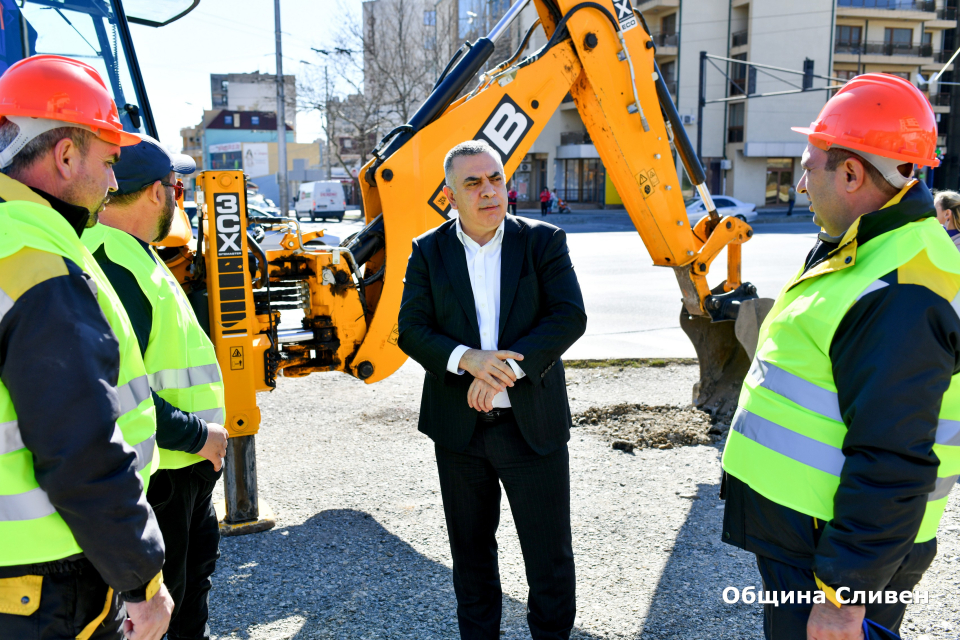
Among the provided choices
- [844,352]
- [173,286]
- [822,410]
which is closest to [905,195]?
[844,352]

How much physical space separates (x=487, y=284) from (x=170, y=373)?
1.18 metres

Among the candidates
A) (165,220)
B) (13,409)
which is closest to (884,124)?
(13,409)

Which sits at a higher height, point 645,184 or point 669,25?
point 669,25

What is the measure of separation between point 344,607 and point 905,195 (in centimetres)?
279

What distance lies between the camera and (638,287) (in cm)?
1303

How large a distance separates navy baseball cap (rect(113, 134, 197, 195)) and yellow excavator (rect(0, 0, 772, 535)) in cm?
96

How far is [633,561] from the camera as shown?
3803 mm

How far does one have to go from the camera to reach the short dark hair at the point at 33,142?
167cm

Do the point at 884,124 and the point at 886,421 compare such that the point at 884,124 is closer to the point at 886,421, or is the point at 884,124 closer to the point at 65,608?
the point at 886,421

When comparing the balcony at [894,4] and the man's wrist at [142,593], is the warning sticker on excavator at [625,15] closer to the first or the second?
the man's wrist at [142,593]

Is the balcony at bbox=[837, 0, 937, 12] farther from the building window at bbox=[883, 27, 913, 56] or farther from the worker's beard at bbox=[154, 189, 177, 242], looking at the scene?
the worker's beard at bbox=[154, 189, 177, 242]

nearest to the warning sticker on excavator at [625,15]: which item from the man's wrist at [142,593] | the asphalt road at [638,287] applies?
the asphalt road at [638,287]

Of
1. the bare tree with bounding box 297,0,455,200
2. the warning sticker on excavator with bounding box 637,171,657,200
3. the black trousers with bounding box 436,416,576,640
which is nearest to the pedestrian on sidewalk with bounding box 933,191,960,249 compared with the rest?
the warning sticker on excavator with bounding box 637,171,657,200

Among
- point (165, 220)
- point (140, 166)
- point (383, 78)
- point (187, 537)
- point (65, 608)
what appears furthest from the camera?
point (383, 78)
